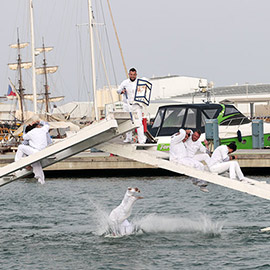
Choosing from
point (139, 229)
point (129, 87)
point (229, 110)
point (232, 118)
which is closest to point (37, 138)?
point (129, 87)

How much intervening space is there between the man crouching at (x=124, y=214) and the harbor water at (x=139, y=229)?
0.39m

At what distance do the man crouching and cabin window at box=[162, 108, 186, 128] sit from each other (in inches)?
758

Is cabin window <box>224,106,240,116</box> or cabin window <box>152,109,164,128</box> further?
cabin window <box>224,106,240,116</box>

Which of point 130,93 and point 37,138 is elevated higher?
point 130,93

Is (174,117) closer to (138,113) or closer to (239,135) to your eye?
(239,135)

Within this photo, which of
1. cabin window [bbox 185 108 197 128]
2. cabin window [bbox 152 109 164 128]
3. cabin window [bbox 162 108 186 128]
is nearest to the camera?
cabin window [bbox 185 108 197 128]

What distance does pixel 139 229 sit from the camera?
24.3 m

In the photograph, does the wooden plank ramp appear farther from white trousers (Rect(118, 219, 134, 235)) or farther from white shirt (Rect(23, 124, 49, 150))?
white trousers (Rect(118, 219, 134, 235))

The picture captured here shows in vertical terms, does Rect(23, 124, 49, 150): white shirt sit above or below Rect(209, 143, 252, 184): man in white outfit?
above

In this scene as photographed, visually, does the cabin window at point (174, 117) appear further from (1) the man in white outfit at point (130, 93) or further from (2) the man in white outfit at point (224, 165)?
(2) the man in white outfit at point (224, 165)

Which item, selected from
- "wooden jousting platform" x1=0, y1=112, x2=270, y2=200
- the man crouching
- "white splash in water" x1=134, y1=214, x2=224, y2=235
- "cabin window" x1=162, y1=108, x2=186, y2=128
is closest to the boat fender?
"cabin window" x1=162, y1=108, x2=186, y2=128

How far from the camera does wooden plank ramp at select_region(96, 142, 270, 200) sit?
21.1 meters

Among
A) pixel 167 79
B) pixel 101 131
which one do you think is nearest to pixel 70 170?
pixel 101 131

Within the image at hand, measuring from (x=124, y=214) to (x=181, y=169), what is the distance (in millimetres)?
2368
